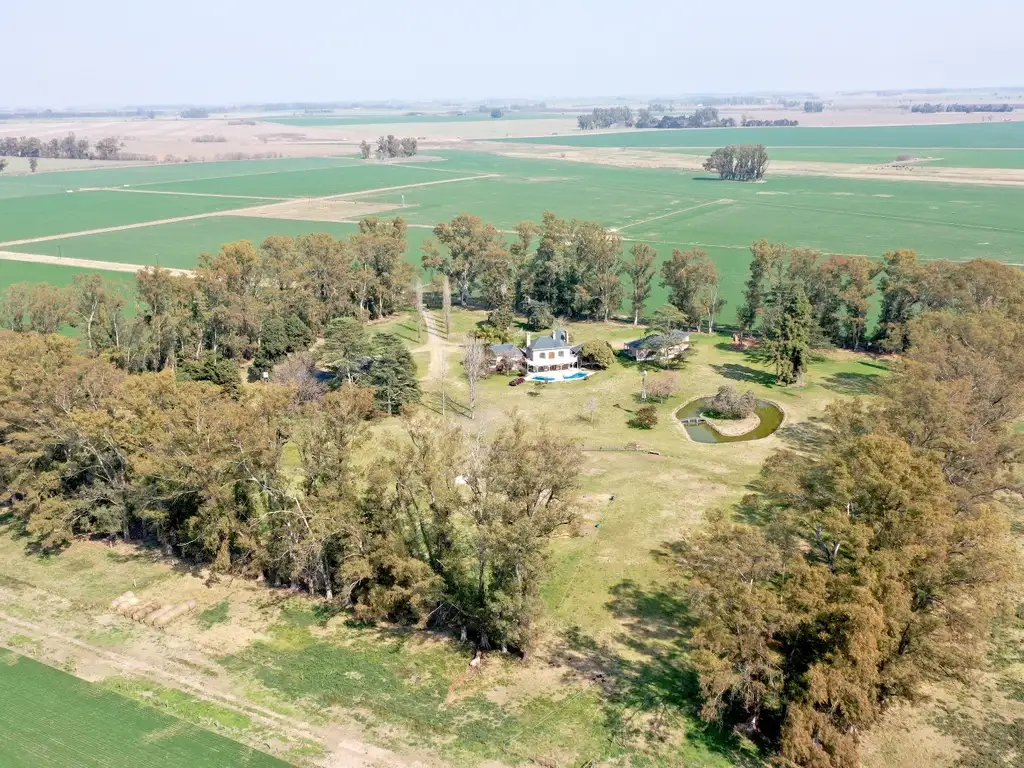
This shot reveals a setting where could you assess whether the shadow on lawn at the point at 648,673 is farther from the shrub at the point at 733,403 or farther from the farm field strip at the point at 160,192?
the farm field strip at the point at 160,192

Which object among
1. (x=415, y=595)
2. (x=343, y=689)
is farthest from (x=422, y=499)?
(x=343, y=689)

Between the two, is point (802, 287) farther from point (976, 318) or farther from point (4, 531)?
point (4, 531)

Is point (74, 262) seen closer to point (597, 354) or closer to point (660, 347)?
point (597, 354)

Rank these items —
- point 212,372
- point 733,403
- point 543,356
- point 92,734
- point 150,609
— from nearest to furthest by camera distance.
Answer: point 92,734, point 150,609, point 733,403, point 212,372, point 543,356

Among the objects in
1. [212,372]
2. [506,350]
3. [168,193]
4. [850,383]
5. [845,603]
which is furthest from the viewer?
[168,193]

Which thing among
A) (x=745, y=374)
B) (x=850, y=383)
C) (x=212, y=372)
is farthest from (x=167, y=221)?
(x=850, y=383)

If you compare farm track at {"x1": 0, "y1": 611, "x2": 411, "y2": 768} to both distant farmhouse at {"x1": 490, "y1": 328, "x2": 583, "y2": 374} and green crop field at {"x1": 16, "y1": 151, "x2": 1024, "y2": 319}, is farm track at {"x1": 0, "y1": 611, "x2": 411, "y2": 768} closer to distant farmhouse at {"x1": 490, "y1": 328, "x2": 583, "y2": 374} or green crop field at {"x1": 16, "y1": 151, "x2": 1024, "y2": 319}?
distant farmhouse at {"x1": 490, "y1": 328, "x2": 583, "y2": 374}

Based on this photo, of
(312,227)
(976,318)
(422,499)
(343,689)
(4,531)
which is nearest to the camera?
(343,689)
